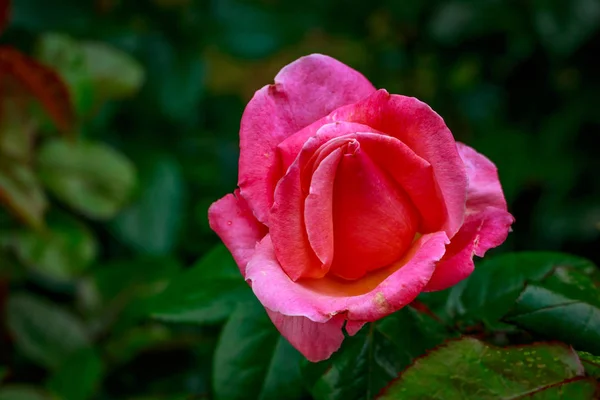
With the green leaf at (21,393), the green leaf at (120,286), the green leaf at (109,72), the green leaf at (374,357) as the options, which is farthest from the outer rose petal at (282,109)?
the green leaf at (109,72)

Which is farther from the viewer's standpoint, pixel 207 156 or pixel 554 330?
pixel 207 156

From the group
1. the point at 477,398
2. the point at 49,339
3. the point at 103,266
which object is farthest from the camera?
the point at 103,266

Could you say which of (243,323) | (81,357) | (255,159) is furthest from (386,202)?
(81,357)

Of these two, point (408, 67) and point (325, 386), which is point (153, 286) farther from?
point (408, 67)

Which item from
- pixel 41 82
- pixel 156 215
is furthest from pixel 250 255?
pixel 156 215

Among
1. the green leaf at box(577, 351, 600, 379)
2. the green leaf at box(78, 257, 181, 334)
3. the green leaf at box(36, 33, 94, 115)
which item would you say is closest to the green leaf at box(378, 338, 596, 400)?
the green leaf at box(577, 351, 600, 379)

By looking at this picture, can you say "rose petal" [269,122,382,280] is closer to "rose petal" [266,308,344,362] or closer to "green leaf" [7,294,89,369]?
"rose petal" [266,308,344,362]

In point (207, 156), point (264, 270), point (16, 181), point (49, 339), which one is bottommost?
point (49, 339)

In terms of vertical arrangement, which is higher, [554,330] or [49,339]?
[554,330]
